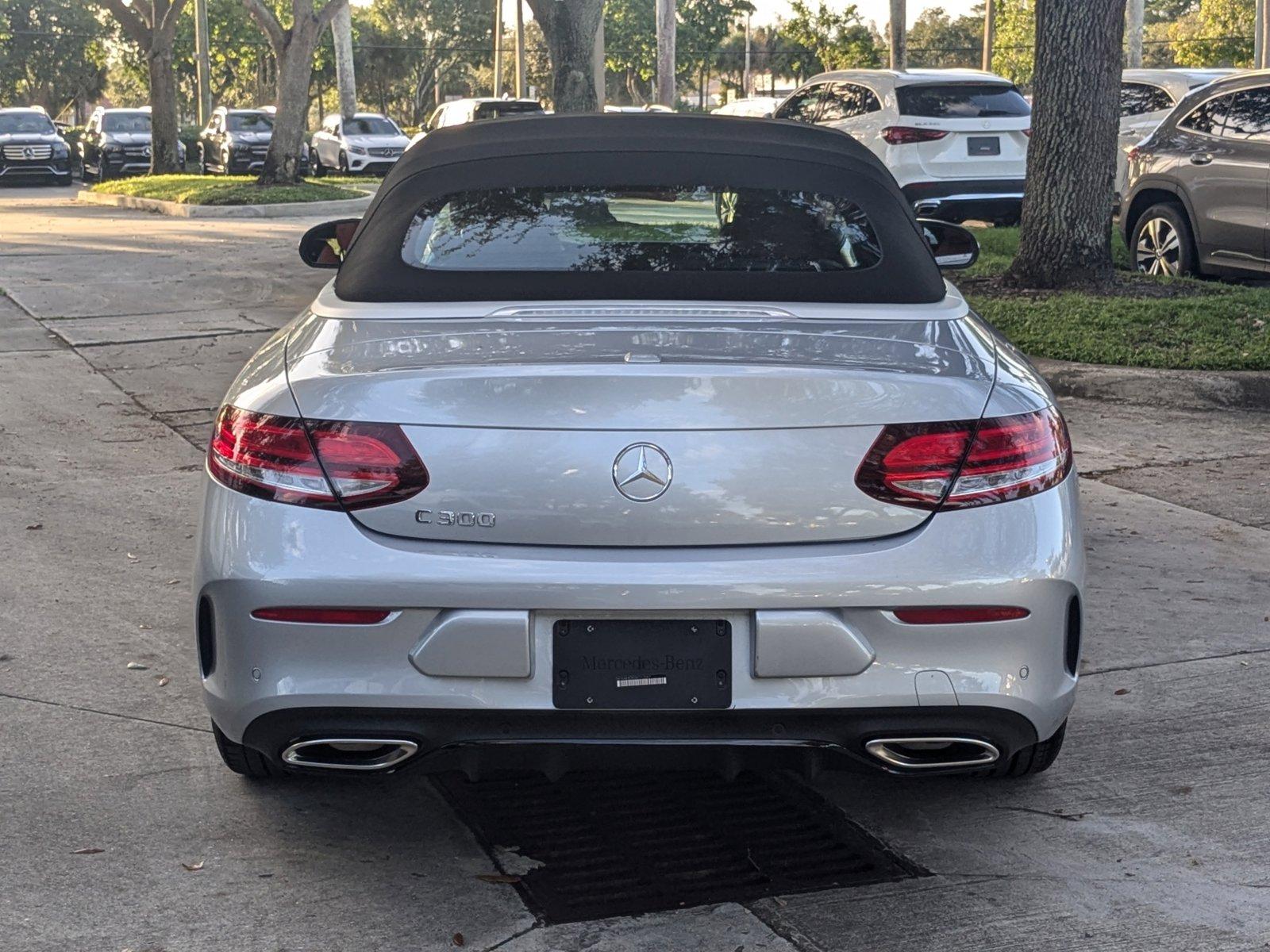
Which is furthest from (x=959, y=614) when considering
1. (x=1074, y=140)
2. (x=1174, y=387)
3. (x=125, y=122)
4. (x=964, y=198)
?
(x=125, y=122)

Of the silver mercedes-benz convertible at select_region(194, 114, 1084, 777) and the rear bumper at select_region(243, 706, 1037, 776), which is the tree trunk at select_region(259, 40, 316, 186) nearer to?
the silver mercedes-benz convertible at select_region(194, 114, 1084, 777)

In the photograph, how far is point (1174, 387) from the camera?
28.5 feet

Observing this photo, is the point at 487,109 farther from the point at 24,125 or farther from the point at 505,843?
the point at 505,843

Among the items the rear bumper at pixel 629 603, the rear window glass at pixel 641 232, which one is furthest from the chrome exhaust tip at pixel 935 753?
the rear window glass at pixel 641 232

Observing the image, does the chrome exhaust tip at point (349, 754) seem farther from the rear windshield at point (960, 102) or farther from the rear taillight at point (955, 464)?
the rear windshield at point (960, 102)

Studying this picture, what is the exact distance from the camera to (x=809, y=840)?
3715 mm

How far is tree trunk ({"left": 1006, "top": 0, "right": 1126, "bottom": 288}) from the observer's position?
10.7 meters

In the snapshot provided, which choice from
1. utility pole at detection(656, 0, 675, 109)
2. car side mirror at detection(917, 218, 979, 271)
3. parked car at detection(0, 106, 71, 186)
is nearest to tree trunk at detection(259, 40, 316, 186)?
parked car at detection(0, 106, 71, 186)

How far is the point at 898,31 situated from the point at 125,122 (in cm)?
1740

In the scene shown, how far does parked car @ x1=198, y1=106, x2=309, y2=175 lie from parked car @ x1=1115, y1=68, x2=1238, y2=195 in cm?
2241

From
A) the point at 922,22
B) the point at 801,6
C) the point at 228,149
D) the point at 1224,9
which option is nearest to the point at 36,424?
the point at 228,149

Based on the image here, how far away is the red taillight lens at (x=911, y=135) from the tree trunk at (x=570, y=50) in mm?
2974

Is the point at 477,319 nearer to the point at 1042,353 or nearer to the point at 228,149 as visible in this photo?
the point at 1042,353

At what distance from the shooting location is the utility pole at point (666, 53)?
3703 centimetres
